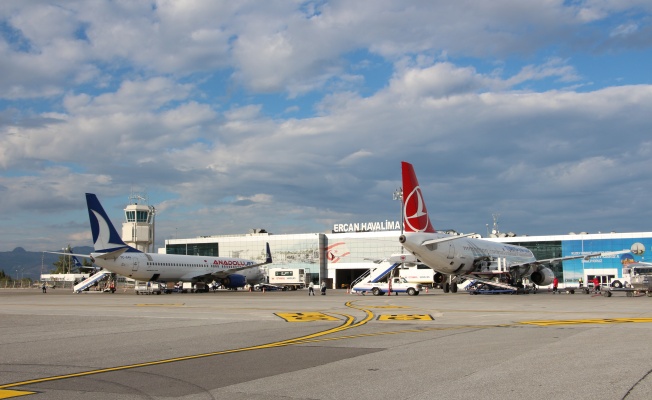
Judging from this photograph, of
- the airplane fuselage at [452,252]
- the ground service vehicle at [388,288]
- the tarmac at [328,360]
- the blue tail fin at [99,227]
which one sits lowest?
the ground service vehicle at [388,288]

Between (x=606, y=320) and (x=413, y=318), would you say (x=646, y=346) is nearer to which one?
(x=606, y=320)

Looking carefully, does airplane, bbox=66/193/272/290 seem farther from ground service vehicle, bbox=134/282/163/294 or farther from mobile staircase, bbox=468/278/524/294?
mobile staircase, bbox=468/278/524/294

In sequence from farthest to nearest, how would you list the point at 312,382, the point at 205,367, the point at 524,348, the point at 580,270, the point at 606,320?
the point at 580,270 < the point at 606,320 < the point at 524,348 < the point at 205,367 < the point at 312,382

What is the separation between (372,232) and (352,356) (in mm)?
90655

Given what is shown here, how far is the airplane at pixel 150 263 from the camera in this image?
5622 cm

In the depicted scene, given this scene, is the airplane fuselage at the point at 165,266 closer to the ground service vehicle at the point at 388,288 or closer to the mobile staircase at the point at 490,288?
the ground service vehicle at the point at 388,288

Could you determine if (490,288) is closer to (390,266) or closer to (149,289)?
(390,266)

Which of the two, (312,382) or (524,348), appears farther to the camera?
(524,348)

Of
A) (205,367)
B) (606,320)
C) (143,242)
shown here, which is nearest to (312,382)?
(205,367)

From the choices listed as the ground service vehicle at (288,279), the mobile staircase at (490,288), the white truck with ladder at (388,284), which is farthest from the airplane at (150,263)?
the mobile staircase at (490,288)

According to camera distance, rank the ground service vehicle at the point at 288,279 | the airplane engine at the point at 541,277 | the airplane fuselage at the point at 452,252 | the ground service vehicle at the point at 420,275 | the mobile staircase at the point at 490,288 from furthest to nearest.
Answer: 1. the ground service vehicle at the point at 288,279
2. the ground service vehicle at the point at 420,275
3. the airplane engine at the point at 541,277
4. the mobile staircase at the point at 490,288
5. the airplane fuselage at the point at 452,252

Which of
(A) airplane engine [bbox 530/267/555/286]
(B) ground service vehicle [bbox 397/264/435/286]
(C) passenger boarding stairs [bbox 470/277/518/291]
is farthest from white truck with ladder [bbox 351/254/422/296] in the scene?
(A) airplane engine [bbox 530/267/555/286]

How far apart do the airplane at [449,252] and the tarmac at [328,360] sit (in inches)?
885

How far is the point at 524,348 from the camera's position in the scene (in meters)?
13.0
